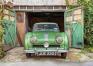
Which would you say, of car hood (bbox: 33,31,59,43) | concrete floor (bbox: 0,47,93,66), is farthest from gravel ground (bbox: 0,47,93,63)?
car hood (bbox: 33,31,59,43)

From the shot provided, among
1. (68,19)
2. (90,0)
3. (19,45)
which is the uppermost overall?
(90,0)

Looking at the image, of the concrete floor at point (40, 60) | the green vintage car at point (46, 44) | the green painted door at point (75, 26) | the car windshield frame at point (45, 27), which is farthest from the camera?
the green painted door at point (75, 26)

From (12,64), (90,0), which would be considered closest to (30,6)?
(90,0)

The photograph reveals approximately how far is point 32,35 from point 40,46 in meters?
0.60

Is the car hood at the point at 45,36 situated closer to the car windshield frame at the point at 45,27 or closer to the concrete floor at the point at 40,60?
the concrete floor at the point at 40,60

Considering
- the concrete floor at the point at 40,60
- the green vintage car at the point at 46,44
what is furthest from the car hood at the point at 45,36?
the concrete floor at the point at 40,60

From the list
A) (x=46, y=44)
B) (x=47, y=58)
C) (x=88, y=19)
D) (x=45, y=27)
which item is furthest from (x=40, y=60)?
(x=88, y=19)

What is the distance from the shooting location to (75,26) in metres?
14.6

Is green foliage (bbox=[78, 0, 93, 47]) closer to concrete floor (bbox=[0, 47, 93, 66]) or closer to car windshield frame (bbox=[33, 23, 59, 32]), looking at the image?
concrete floor (bbox=[0, 47, 93, 66])

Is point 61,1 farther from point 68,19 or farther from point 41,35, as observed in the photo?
point 41,35

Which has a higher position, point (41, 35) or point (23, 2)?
point (23, 2)

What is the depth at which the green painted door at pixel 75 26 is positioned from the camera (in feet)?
45.1

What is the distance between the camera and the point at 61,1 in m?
16.8

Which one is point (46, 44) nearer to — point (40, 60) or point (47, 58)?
point (40, 60)
